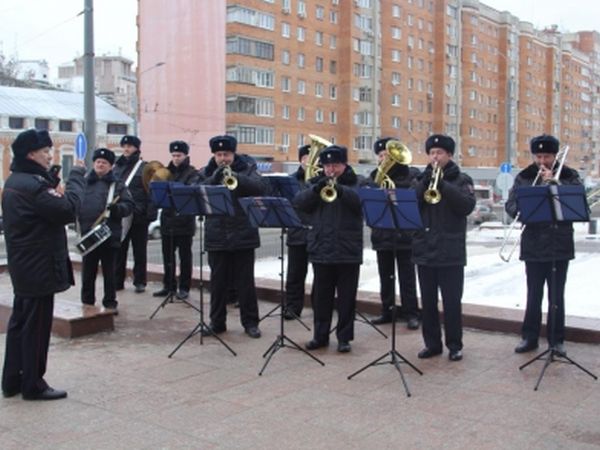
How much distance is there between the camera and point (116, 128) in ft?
180

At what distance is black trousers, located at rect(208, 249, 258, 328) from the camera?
789 cm

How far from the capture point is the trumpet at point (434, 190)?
6621 millimetres

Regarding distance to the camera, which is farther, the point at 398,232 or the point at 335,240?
the point at 398,232

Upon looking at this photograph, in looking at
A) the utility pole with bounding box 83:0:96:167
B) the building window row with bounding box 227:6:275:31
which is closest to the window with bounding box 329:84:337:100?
the building window row with bounding box 227:6:275:31

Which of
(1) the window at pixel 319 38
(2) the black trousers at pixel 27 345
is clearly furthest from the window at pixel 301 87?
(2) the black trousers at pixel 27 345

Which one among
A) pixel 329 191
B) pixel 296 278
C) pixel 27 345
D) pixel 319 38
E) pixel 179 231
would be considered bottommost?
→ pixel 27 345

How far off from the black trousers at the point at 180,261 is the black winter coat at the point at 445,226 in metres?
4.18

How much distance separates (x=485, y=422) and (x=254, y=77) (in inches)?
1991

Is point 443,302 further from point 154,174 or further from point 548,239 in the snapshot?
point 154,174

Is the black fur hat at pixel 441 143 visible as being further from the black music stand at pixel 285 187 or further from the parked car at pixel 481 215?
the parked car at pixel 481 215

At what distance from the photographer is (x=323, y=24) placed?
60.0 metres

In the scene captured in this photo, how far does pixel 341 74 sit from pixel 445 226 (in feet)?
189

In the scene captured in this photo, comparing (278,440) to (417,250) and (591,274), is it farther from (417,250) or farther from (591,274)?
(591,274)

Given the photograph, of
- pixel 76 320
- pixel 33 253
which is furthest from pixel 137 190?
pixel 33 253
